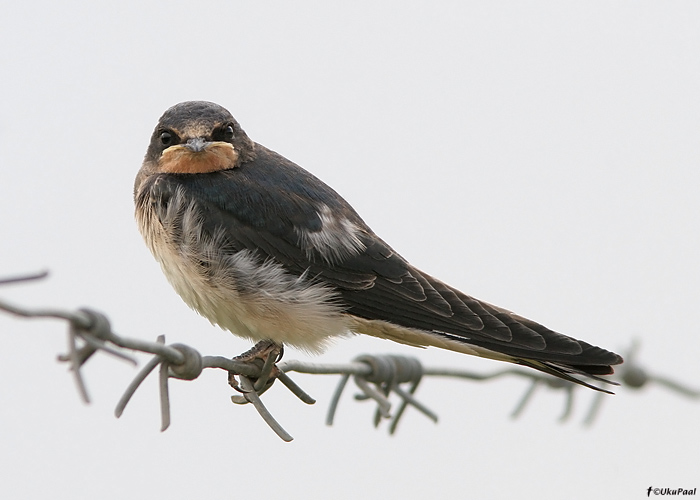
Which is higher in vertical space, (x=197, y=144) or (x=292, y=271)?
(x=197, y=144)

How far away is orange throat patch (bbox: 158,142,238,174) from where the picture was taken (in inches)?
135

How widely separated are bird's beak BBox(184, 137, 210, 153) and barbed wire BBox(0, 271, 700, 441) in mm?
790

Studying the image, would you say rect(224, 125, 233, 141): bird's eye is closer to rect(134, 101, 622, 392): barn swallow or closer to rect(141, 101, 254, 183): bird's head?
rect(141, 101, 254, 183): bird's head

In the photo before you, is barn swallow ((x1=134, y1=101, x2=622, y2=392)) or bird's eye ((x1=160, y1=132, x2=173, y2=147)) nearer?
barn swallow ((x1=134, y1=101, x2=622, y2=392))

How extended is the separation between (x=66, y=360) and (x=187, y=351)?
482 millimetres

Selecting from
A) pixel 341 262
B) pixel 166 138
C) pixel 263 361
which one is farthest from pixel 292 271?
pixel 166 138

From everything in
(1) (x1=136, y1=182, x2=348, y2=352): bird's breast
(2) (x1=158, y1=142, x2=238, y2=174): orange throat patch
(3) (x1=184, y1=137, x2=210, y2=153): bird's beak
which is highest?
(3) (x1=184, y1=137, x2=210, y2=153): bird's beak

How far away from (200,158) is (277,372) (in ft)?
3.48

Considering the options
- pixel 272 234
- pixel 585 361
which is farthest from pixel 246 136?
pixel 585 361

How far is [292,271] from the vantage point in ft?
10.6

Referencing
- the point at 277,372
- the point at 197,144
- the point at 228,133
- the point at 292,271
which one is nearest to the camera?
the point at 277,372

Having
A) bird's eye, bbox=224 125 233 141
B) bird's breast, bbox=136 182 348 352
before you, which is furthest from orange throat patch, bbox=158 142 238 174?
bird's breast, bbox=136 182 348 352

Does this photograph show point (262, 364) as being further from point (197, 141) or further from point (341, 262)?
point (197, 141)

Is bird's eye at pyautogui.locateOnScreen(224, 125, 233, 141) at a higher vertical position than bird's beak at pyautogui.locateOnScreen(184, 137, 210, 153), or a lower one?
higher
